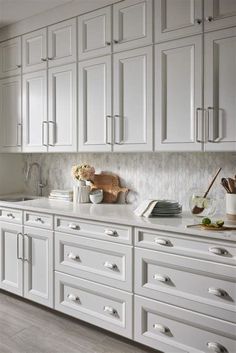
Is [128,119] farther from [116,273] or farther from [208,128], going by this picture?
[116,273]

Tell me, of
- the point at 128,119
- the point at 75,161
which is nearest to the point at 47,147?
the point at 75,161

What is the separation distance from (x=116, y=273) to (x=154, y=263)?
328 mm

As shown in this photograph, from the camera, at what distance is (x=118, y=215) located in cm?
249

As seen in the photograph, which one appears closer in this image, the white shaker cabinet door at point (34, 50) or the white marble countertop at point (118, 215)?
the white marble countertop at point (118, 215)

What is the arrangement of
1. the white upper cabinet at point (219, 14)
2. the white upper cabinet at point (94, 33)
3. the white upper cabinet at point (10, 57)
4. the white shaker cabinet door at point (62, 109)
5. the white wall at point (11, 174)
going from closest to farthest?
the white upper cabinet at point (219, 14), the white upper cabinet at point (94, 33), the white shaker cabinet door at point (62, 109), the white upper cabinet at point (10, 57), the white wall at point (11, 174)

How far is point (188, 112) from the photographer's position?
232 centimetres

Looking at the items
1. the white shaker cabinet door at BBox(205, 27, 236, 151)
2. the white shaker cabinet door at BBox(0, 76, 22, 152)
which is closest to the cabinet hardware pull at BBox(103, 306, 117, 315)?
the white shaker cabinet door at BBox(205, 27, 236, 151)

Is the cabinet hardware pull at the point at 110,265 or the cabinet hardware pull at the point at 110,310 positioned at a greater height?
the cabinet hardware pull at the point at 110,265

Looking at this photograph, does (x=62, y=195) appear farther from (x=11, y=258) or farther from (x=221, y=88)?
(x=221, y=88)

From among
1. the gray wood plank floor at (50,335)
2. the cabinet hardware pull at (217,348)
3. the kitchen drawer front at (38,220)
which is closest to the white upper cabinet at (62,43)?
the kitchen drawer front at (38,220)

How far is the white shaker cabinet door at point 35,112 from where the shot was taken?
10.4 feet

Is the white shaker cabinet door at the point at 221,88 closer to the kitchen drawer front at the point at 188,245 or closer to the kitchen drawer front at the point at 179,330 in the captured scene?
the kitchen drawer front at the point at 188,245

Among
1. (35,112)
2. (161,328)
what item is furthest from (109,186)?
(161,328)

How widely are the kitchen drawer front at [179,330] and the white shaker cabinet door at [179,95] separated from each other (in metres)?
1.03
